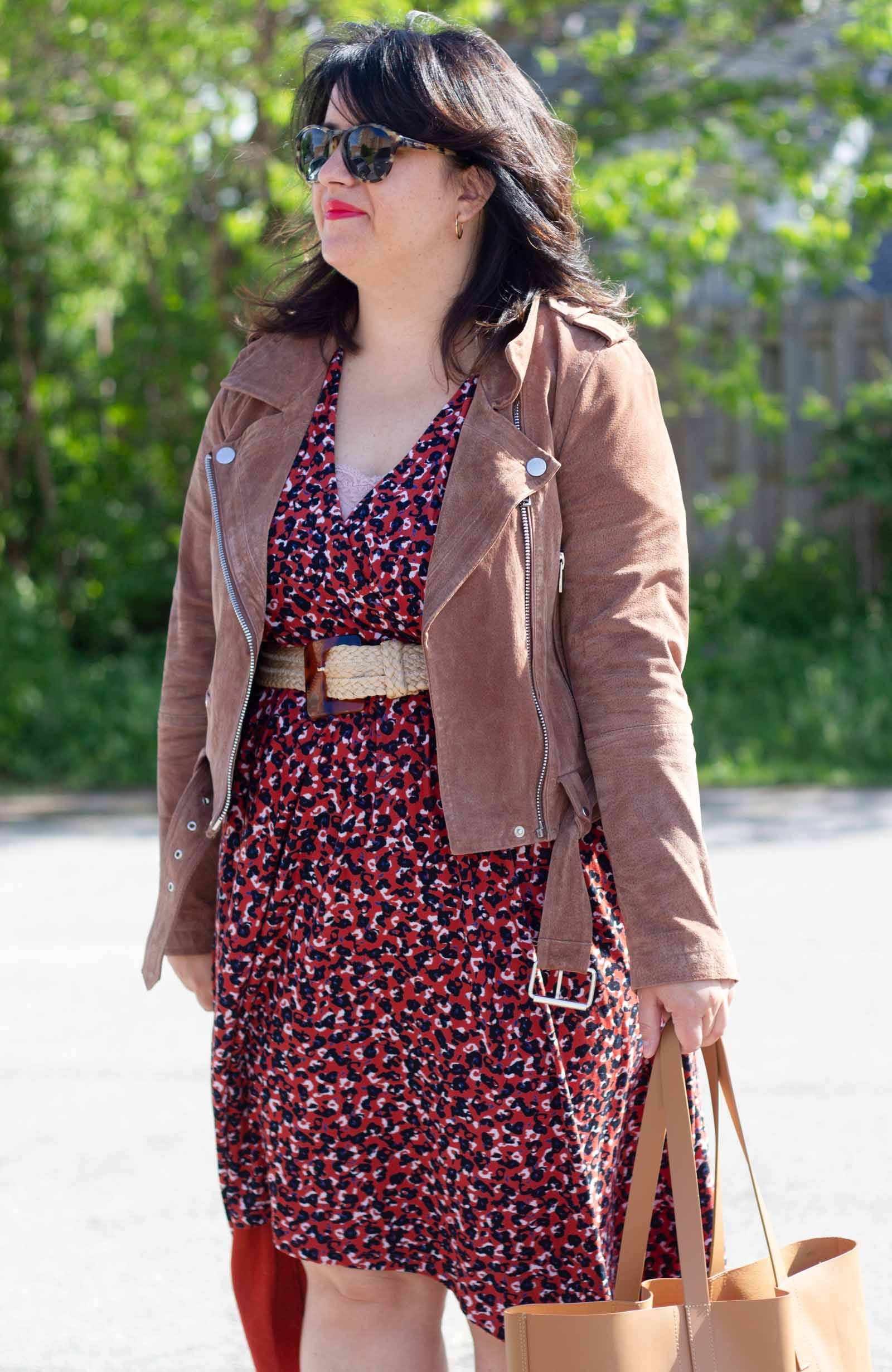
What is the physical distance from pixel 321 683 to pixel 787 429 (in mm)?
10126

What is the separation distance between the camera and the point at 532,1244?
2.15 meters

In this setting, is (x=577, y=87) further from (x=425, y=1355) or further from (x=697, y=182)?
(x=425, y=1355)

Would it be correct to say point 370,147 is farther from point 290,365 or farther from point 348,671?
point 348,671

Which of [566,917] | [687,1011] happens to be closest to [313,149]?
[566,917]

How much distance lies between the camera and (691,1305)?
188 centimetres

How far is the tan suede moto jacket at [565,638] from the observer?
6.79 ft

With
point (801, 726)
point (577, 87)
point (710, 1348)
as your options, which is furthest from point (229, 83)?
point (710, 1348)

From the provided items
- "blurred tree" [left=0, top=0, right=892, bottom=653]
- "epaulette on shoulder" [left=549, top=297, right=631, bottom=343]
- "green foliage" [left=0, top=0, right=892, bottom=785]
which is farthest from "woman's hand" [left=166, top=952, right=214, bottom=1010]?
"blurred tree" [left=0, top=0, right=892, bottom=653]

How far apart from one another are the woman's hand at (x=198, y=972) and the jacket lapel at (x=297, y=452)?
51 centimetres

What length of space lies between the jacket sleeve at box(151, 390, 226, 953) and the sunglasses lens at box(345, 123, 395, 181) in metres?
0.39

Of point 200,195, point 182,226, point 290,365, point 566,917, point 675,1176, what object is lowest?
point 675,1176

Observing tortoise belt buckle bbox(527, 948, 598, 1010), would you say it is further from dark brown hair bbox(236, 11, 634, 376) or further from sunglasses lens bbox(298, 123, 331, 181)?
sunglasses lens bbox(298, 123, 331, 181)

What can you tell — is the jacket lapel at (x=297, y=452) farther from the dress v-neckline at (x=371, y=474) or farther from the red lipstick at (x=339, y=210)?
the red lipstick at (x=339, y=210)

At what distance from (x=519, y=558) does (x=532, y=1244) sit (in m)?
0.89
